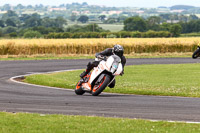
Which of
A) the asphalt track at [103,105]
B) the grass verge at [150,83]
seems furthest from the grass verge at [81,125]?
the grass verge at [150,83]

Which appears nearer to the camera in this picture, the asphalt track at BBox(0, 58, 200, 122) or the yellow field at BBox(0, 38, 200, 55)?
the asphalt track at BBox(0, 58, 200, 122)

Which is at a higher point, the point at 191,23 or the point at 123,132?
the point at 123,132


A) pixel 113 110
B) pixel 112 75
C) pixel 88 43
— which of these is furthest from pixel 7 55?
pixel 113 110

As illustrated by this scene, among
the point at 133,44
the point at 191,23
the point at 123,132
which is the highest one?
the point at 123,132

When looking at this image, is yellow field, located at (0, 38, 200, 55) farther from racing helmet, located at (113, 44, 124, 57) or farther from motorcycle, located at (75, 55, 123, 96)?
racing helmet, located at (113, 44, 124, 57)

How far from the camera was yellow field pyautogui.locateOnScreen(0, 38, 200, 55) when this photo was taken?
1759 inches

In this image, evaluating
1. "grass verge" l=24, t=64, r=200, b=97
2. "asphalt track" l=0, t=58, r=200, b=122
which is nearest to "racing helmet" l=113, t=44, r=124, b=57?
"asphalt track" l=0, t=58, r=200, b=122

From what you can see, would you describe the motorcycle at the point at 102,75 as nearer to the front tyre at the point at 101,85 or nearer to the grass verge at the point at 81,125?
the front tyre at the point at 101,85

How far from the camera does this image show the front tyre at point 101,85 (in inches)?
603

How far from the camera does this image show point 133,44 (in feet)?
156

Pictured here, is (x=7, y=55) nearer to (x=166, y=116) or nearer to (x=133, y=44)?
(x=133, y=44)

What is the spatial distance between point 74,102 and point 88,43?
32870 millimetres

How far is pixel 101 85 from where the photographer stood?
50.8ft

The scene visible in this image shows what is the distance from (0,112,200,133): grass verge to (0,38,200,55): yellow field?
1341 inches
